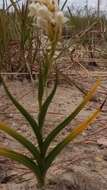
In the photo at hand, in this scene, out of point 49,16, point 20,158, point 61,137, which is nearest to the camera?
point 49,16

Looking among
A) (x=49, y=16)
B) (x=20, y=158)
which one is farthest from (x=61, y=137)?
(x=49, y=16)

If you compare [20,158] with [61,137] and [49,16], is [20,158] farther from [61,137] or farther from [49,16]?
[61,137]

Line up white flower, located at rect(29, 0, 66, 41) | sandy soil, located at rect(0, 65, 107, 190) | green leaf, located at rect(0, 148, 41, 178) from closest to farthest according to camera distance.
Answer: white flower, located at rect(29, 0, 66, 41), green leaf, located at rect(0, 148, 41, 178), sandy soil, located at rect(0, 65, 107, 190)

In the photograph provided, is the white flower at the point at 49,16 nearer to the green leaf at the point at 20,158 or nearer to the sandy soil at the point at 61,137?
the green leaf at the point at 20,158

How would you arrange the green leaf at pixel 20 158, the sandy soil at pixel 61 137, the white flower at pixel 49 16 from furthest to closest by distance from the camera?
the sandy soil at pixel 61 137, the green leaf at pixel 20 158, the white flower at pixel 49 16

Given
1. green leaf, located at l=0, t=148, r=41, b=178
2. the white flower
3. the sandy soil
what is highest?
the white flower

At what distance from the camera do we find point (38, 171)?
1296 mm

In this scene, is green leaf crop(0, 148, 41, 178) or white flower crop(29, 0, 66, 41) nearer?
white flower crop(29, 0, 66, 41)

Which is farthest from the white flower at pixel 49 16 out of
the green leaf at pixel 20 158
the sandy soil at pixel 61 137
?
the sandy soil at pixel 61 137

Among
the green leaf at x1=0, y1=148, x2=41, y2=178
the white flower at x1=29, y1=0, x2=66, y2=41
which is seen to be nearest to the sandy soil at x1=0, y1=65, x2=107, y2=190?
the green leaf at x1=0, y1=148, x2=41, y2=178

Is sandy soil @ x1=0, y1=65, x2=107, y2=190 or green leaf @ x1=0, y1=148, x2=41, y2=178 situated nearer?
green leaf @ x1=0, y1=148, x2=41, y2=178

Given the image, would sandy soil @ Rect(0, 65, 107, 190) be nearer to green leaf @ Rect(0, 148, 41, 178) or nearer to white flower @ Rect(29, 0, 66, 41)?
green leaf @ Rect(0, 148, 41, 178)

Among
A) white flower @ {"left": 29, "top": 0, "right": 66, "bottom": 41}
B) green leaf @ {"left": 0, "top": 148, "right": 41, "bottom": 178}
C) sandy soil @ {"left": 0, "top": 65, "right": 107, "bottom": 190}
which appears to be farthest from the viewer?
sandy soil @ {"left": 0, "top": 65, "right": 107, "bottom": 190}

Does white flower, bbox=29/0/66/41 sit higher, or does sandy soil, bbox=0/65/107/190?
white flower, bbox=29/0/66/41
